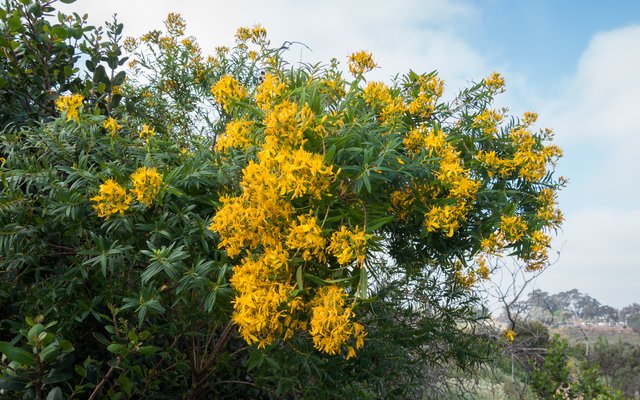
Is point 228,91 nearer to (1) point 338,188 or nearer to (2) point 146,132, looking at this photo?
(2) point 146,132

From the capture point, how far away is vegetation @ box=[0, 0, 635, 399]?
7.41ft

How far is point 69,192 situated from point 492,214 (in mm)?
2059

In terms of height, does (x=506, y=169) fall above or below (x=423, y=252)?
above

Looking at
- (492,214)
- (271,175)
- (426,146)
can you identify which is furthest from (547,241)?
(271,175)

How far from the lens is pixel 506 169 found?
3.26 metres

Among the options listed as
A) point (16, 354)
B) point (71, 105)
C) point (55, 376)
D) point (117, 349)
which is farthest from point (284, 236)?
point (71, 105)

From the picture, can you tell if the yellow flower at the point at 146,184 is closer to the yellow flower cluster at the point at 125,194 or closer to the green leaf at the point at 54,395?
the yellow flower cluster at the point at 125,194

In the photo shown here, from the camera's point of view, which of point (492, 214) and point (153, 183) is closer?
point (153, 183)

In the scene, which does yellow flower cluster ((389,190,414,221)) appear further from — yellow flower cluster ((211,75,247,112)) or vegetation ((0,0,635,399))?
yellow flower cluster ((211,75,247,112))

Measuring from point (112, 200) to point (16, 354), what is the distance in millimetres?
847

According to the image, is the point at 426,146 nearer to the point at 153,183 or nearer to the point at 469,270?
the point at 153,183

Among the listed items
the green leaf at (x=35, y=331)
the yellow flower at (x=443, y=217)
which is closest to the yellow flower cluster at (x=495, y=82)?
the yellow flower at (x=443, y=217)

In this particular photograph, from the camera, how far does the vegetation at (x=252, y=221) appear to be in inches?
89.0

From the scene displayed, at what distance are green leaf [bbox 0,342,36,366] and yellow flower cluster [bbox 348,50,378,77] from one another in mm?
2118
